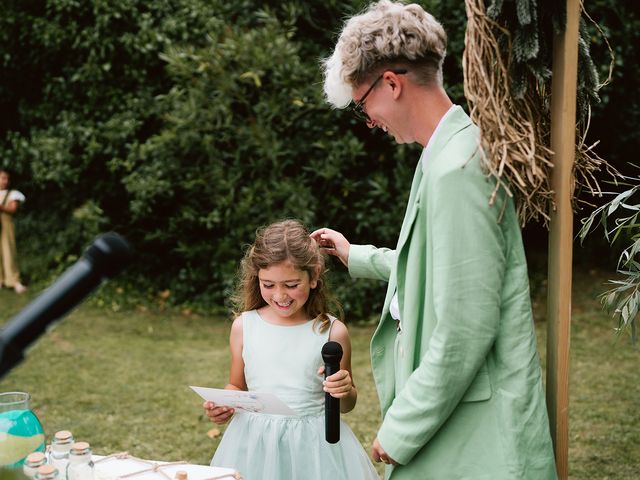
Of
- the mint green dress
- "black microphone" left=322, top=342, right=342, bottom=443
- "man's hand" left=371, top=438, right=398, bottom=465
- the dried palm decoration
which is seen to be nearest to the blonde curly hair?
the dried palm decoration

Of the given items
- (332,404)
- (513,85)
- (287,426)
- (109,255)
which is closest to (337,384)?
(332,404)

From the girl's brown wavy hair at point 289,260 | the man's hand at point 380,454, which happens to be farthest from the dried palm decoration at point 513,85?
the girl's brown wavy hair at point 289,260

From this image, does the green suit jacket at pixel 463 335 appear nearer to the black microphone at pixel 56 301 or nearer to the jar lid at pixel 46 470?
the jar lid at pixel 46 470

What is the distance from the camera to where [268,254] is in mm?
3107

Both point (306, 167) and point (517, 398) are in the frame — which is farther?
point (306, 167)

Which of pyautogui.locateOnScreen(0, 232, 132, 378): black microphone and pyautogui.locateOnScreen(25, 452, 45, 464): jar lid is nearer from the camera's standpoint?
pyautogui.locateOnScreen(0, 232, 132, 378): black microphone

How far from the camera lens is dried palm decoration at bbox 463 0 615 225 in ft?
6.49

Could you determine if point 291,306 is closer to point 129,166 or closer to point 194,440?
point 194,440

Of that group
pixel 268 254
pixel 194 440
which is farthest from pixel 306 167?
pixel 268 254

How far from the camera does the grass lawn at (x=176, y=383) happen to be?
16.2 feet

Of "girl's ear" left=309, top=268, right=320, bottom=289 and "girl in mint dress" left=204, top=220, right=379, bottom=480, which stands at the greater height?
"girl's ear" left=309, top=268, right=320, bottom=289

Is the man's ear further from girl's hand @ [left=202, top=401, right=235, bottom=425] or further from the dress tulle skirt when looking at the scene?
the dress tulle skirt

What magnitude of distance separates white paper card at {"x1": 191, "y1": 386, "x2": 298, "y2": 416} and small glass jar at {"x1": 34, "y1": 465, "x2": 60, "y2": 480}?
0.63m

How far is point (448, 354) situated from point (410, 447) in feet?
0.98
